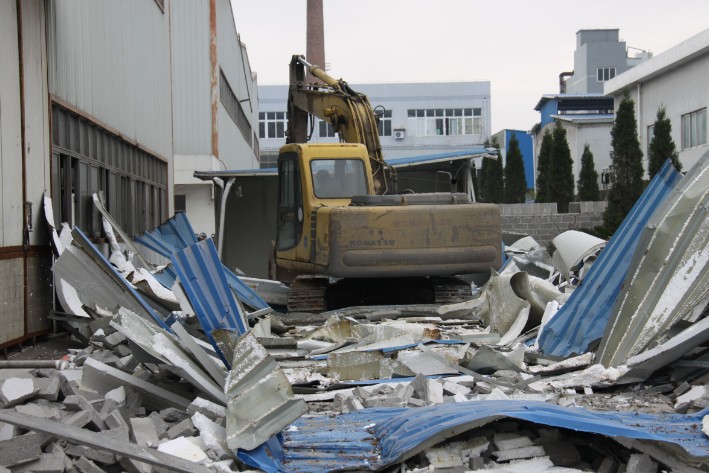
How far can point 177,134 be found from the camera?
25375 millimetres

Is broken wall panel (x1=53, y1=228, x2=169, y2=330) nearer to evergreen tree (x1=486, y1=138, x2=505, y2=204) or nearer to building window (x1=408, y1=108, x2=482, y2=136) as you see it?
evergreen tree (x1=486, y1=138, x2=505, y2=204)

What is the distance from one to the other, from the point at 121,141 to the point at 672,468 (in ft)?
37.2

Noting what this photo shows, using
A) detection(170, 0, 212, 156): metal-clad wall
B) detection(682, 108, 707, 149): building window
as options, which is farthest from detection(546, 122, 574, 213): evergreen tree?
detection(170, 0, 212, 156): metal-clad wall

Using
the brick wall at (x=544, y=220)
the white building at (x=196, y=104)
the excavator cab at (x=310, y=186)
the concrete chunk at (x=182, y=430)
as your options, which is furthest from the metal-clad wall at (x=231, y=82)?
the concrete chunk at (x=182, y=430)

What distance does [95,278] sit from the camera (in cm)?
795

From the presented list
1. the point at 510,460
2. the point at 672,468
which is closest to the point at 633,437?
the point at 672,468

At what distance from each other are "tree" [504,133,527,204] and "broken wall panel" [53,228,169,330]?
34.3 metres

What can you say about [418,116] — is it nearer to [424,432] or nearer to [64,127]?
[64,127]

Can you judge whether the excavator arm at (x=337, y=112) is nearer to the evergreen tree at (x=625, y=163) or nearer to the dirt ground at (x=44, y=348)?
the dirt ground at (x=44, y=348)

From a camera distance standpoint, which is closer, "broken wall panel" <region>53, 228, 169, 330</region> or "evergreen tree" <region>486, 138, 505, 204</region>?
"broken wall panel" <region>53, 228, 169, 330</region>

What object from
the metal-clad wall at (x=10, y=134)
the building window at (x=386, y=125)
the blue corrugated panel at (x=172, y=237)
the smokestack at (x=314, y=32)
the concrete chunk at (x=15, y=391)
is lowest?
the concrete chunk at (x=15, y=391)

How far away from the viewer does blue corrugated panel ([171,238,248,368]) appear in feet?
22.4

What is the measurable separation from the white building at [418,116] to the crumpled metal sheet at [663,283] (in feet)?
169

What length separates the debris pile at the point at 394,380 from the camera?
15.6 ft
